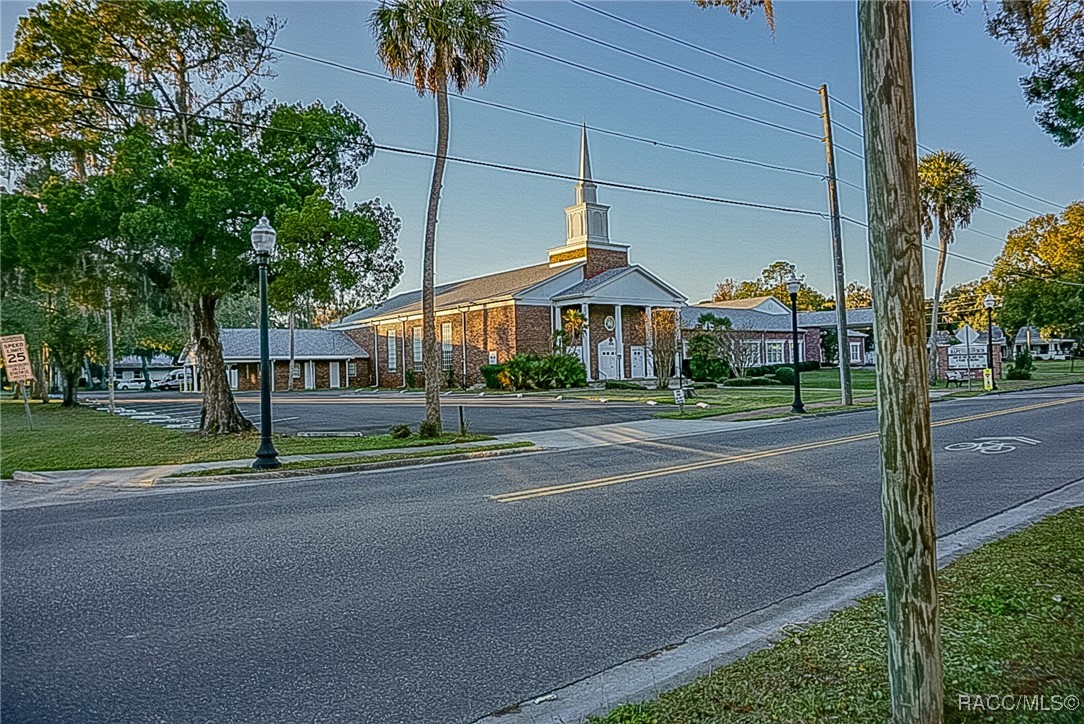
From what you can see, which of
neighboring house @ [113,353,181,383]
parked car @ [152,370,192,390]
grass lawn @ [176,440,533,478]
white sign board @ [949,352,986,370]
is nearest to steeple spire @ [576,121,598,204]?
white sign board @ [949,352,986,370]

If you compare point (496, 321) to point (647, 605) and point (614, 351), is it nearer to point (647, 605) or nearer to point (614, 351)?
point (614, 351)

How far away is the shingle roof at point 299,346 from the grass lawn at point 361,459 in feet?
148

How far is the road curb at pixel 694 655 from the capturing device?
360 cm

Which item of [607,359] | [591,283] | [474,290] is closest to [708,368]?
[607,359]

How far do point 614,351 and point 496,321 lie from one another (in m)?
7.43

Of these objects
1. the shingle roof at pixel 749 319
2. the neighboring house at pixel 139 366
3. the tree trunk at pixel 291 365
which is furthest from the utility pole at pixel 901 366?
the neighboring house at pixel 139 366

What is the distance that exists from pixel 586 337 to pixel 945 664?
40.2 meters

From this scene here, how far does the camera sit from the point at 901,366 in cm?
288

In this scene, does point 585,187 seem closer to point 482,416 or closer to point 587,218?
point 587,218

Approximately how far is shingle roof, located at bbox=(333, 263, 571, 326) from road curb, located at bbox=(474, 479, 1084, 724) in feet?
124

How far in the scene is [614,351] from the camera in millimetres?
45344

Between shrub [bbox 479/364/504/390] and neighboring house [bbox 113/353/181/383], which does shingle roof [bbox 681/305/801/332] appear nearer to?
shrub [bbox 479/364/504/390]

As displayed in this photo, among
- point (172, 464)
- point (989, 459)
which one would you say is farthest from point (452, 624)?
point (172, 464)

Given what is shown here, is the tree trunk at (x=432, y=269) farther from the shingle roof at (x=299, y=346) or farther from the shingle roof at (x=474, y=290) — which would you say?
the shingle roof at (x=299, y=346)
